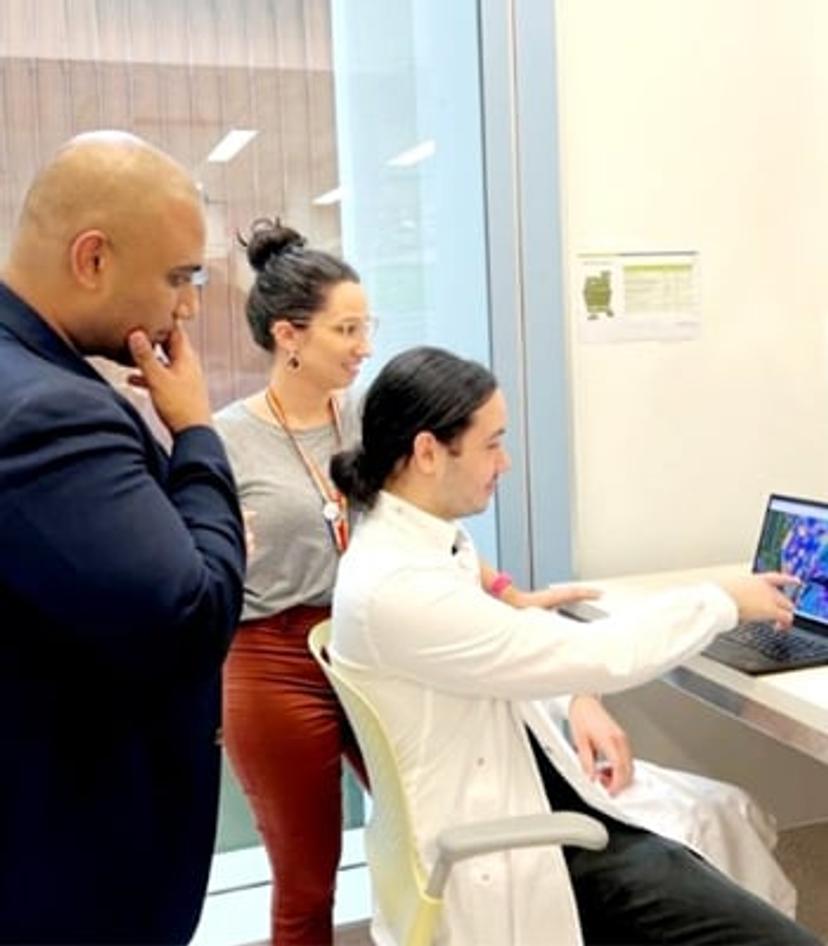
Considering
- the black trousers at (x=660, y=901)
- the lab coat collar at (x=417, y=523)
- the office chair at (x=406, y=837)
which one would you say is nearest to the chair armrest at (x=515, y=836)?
the office chair at (x=406, y=837)

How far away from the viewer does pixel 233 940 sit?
2.41 metres

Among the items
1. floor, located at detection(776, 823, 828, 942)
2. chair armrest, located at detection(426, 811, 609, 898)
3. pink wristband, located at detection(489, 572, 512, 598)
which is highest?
pink wristband, located at detection(489, 572, 512, 598)

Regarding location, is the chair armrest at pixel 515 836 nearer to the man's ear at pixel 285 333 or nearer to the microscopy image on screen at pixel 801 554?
the microscopy image on screen at pixel 801 554

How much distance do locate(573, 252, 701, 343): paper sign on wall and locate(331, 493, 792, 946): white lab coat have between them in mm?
1070

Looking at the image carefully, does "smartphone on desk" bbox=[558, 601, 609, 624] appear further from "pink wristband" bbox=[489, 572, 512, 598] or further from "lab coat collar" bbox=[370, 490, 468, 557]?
"lab coat collar" bbox=[370, 490, 468, 557]

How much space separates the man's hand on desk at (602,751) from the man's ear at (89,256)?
1126 mm

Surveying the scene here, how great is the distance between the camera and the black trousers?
1424 millimetres

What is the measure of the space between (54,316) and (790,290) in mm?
2014

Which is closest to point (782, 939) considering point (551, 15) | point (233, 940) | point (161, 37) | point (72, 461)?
point (72, 461)

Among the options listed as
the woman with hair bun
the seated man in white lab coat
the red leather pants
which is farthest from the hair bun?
the red leather pants

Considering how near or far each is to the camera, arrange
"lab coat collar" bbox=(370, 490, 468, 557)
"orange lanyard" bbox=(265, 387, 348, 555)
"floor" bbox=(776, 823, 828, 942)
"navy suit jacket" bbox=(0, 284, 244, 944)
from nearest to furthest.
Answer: "navy suit jacket" bbox=(0, 284, 244, 944), "lab coat collar" bbox=(370, 490, 468, 557), "orange lanyard" bbox=(265, 387, 348, 555), "floor" bbox=(776, 823, 828, 942)

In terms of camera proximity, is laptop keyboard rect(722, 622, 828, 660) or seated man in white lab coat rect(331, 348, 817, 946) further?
laptop keyboard rect(722, 622, 828, 660)

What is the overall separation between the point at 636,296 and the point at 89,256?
65.8 inches

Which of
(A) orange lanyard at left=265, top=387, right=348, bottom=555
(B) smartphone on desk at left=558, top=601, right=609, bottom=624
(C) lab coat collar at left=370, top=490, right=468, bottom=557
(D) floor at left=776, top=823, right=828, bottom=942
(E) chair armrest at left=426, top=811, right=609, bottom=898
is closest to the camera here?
(E) chair armrest at left=426, top=811, right=609, bottom=898
